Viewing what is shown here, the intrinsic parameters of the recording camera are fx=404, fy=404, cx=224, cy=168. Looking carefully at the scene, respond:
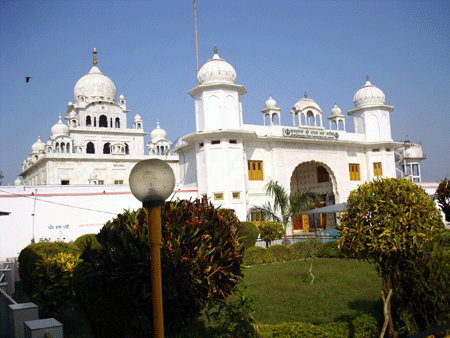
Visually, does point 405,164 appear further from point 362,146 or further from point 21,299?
point 21,299

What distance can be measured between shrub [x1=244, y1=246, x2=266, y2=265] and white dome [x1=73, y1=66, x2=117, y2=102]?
93.8 ft

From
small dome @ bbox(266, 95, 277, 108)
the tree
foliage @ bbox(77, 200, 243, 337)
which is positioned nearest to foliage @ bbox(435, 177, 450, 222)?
the tree

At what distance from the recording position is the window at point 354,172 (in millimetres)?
30045

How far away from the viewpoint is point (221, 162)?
23078 millimetres

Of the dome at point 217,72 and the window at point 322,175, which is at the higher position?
the dome at point 217,72

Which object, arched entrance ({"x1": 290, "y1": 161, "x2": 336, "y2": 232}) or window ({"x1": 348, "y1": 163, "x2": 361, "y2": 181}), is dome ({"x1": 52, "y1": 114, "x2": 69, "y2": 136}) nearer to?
arched entrance ({"x1": 290, "y1": 161, "x2": 336, "y2": 232})

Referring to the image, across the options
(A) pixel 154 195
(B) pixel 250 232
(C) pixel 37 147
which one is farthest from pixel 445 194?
(C) pixel 37 147

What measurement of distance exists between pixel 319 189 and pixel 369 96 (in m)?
7.85

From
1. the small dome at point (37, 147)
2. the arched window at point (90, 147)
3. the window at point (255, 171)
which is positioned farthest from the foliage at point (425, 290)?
the small dome at point (37, 147)

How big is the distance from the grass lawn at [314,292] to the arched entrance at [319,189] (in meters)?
14.9

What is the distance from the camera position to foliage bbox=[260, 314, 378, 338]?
6.04 metres

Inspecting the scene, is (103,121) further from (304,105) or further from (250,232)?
(250,232)

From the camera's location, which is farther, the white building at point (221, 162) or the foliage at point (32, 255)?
the white building at point (221, 162)

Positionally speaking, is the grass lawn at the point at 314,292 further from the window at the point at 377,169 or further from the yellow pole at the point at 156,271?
the window at the point at 377,169
